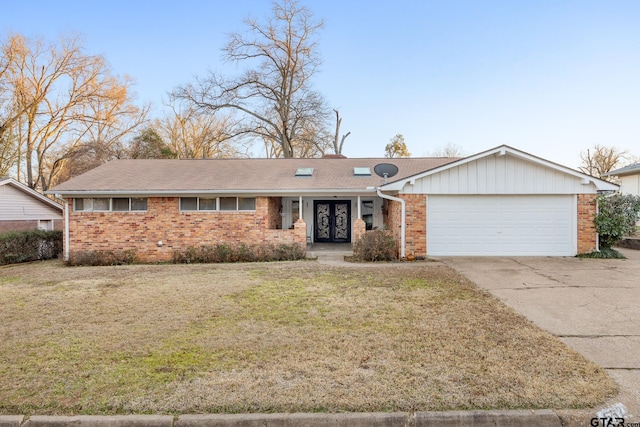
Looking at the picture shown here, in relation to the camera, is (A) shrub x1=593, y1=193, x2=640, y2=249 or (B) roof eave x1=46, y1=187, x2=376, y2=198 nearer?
(A) shrub x1=593, y1=193, x2=640, y2=249

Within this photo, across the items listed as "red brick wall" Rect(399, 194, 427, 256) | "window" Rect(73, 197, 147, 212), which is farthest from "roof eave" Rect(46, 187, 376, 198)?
"red brick wall" Rect(399, 194, 427, 256)

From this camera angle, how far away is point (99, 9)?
47.5 ft

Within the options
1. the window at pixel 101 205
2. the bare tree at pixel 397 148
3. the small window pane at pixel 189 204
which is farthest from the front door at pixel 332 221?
the bare tree at pixel 397 148

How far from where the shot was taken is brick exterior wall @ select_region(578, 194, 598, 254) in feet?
36.2

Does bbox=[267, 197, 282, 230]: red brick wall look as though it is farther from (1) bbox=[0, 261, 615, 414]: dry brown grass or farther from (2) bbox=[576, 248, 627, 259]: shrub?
(2) bbox=[576, 248, 627, 259]: shrub

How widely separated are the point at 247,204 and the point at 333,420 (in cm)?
1068

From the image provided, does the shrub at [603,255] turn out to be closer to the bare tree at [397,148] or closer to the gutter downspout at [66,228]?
→ the gutter downspout at [66,228]

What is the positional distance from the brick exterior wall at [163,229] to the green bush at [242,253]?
609mm

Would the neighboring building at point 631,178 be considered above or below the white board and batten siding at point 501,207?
above

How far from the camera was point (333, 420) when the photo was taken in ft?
8.81

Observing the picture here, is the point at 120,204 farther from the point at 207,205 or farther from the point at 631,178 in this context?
the point at 631,178

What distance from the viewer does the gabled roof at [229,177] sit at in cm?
1250

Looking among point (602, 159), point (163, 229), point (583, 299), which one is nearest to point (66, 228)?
point (163, 229)

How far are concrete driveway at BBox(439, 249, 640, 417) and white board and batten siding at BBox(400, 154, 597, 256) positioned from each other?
650 millimetres
